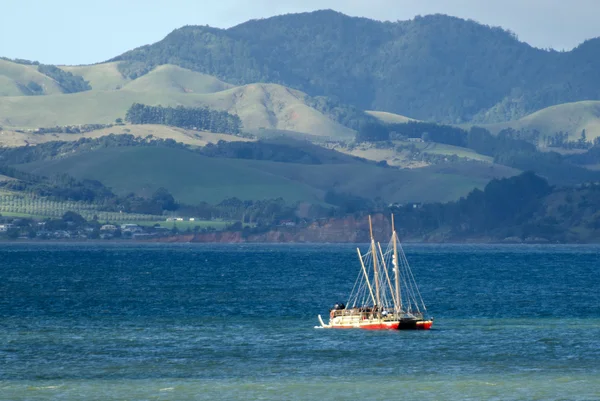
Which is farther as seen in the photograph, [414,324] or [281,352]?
[414,324]

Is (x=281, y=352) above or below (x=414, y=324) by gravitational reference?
below

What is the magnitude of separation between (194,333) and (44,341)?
1334cm

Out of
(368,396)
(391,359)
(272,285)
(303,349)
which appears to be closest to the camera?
(368,396)

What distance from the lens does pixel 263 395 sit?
7925cm

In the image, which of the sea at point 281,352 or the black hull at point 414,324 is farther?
the black hull at point 414,324

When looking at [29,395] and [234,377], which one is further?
[234,377]

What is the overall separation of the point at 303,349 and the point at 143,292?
7902 cm

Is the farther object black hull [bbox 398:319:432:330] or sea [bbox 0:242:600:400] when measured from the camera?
black hull [bbox 398:319:432:330]

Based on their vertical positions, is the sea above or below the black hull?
below

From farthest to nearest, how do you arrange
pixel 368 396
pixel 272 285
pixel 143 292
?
1. pixel 272 285
2. pixel 143 292
3. pixel 368 396

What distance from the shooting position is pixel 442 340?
107500 mm

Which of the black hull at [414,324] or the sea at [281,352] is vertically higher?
the black hull at [414,324]

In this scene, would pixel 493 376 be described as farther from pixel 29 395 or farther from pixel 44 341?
pixel 44 341

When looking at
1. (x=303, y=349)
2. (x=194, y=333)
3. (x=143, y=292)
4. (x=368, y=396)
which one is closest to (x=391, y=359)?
(x=303, y=349)
